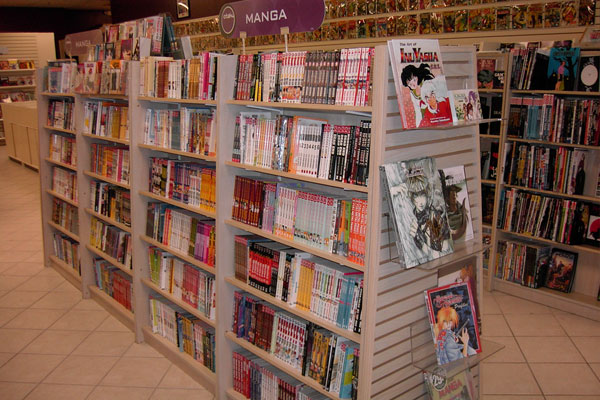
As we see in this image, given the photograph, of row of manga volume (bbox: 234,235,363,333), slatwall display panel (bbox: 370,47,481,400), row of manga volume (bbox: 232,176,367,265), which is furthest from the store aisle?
slatwall display panel (bbox: 370,47,481,400)

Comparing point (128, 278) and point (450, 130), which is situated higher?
point (450, 130)

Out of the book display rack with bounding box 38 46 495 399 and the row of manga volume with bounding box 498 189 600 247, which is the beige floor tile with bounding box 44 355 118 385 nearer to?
the book display rack with bounding box 38 46 495 399

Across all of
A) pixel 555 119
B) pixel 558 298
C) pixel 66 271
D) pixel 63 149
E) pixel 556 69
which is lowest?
pixel 66 271

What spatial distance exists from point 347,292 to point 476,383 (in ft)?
3.02

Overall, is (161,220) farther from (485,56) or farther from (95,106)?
(485,56)

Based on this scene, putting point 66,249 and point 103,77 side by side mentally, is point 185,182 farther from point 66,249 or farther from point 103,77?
point 66,249

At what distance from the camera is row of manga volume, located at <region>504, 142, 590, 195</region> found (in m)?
4.25

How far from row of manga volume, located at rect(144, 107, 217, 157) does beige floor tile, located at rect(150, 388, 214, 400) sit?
4.84 ft

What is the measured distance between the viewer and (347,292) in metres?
2.32

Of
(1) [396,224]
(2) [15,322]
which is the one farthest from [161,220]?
(1) [396,224]

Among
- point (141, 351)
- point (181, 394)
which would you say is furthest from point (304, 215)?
point (141, 351)

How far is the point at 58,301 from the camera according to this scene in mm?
4691

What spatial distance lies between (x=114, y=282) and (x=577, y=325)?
368 cm

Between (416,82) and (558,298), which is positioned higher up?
(416,82)
